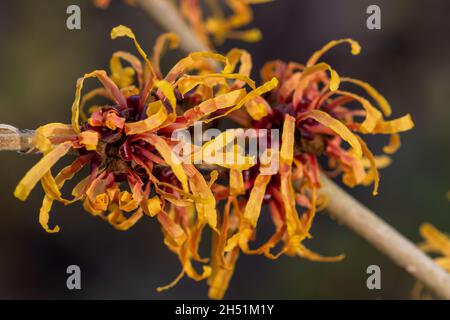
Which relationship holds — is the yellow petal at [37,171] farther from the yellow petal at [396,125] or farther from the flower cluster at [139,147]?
the yellow petal at [396,125]

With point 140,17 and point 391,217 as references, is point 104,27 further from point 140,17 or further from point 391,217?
point 391,217

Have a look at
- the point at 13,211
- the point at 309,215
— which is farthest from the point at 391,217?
the point at 309,215

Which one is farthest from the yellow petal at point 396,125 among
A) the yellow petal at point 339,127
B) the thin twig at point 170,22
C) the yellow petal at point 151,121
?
the thin twig at point 170,22

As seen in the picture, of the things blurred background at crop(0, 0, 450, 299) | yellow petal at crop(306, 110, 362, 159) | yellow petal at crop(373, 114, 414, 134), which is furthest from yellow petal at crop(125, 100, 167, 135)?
blurred background at crop(0, 0, 450, 299)

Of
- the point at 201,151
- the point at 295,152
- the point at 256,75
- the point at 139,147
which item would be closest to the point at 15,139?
the point at 139,147

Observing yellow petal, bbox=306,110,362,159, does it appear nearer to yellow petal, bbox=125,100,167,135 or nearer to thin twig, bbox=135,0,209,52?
yellow petal, bbox=125,100,167,135

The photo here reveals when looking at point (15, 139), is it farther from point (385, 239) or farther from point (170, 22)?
point (385, 239)

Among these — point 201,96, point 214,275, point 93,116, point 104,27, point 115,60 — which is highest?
point 104,27
